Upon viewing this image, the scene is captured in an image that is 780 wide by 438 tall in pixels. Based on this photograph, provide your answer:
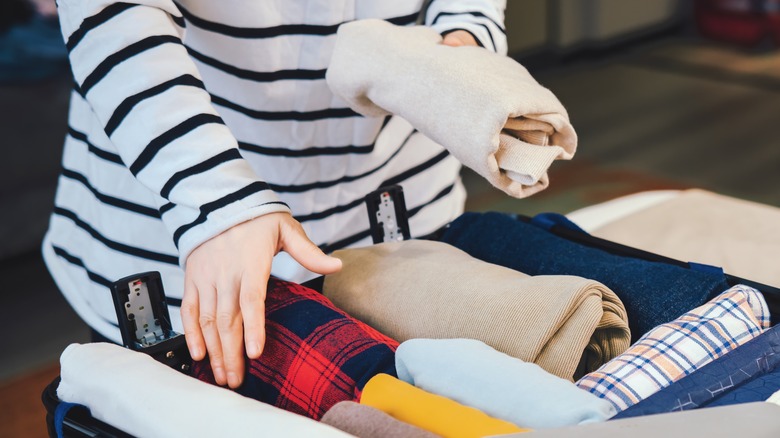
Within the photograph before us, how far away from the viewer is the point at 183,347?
0.70 m

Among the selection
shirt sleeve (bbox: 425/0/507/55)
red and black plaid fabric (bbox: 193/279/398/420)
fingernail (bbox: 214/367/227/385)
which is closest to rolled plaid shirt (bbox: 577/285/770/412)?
red and black plaid fabric (bbox: 193/279/398/420)

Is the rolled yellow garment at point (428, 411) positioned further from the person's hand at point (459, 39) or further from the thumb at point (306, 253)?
the person's hand at point (459, 39)

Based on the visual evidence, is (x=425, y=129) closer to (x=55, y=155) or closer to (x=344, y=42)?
(x=344, y=42)

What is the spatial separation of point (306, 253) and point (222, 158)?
100mm

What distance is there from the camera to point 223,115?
3.13 feet

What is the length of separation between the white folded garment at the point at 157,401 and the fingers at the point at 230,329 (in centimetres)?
5

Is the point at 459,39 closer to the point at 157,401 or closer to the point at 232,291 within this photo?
the point at 232,291

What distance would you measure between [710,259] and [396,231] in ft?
1.54

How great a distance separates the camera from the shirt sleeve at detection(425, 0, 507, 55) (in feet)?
2.98

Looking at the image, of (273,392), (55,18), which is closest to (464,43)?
(273,392)

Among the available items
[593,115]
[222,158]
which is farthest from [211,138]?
[593,115]

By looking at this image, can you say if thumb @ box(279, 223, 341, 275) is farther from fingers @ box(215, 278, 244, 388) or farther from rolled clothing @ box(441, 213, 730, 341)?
rolled clothing @ box(441, 213, 730, 341)

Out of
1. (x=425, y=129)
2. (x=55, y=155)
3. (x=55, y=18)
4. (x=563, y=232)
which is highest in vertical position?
(x=425, y=129)

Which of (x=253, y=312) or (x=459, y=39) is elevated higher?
(x=459, y=39)
